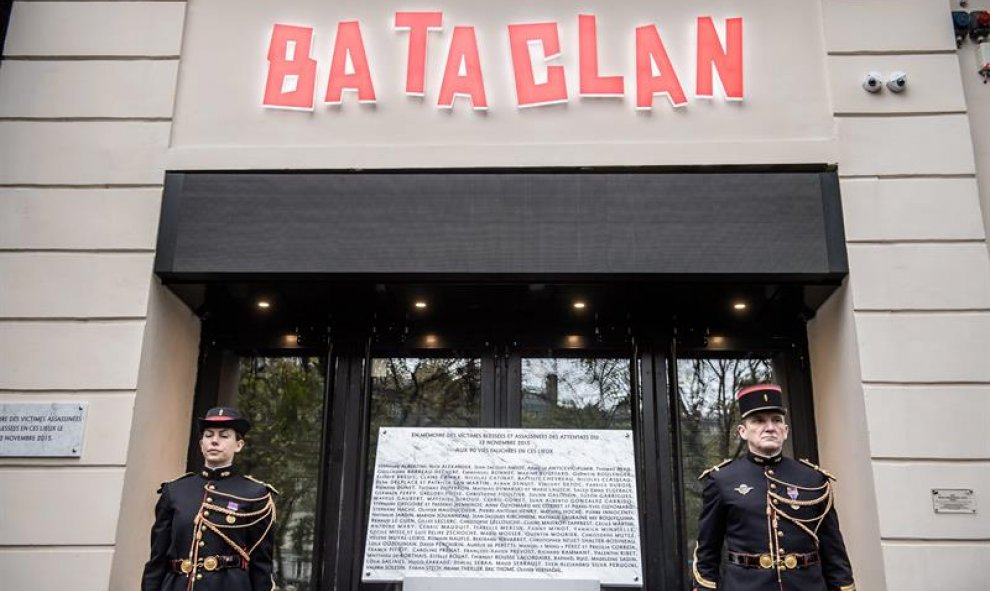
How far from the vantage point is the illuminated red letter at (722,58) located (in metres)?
5.74

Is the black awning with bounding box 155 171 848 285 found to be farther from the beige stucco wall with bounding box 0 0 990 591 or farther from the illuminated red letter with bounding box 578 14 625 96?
the illuminated red letter with bounding box 578 14 625 96

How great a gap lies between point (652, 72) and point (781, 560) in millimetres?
3463

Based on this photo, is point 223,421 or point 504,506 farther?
point 504,506

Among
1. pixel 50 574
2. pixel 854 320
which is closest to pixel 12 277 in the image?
pixel 50 574

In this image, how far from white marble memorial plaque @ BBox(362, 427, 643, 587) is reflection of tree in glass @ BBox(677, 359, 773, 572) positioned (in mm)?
846

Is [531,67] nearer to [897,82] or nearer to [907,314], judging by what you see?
[897,82]

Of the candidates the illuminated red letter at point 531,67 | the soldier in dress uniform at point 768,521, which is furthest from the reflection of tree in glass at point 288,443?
the soldier in dress uniform at point 768,521

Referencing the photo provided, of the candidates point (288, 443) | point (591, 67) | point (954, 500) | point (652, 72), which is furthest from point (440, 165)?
point (954, 500)

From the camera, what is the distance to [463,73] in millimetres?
5844

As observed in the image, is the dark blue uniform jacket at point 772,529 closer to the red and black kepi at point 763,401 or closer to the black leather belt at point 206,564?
the red and black kepi at point 763,401

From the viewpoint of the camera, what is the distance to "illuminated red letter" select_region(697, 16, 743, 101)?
5738 millimetres

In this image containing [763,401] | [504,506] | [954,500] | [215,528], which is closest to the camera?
[763,401]

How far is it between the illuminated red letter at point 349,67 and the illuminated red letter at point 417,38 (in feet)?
0.97

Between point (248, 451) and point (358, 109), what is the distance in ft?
8.79
